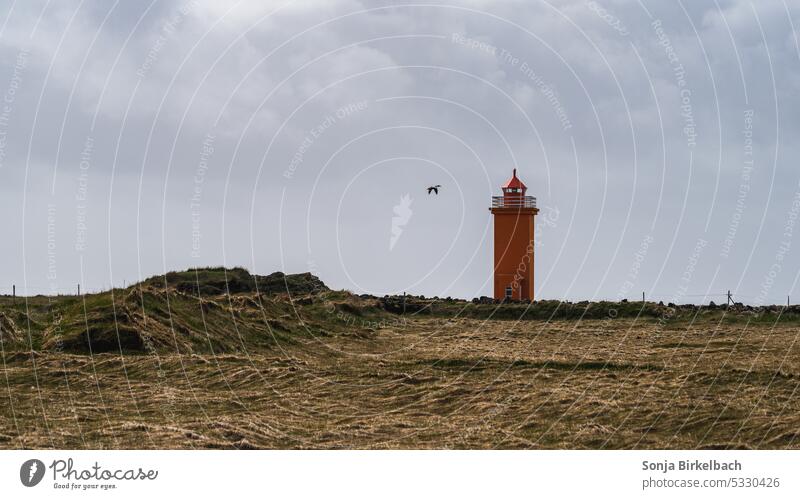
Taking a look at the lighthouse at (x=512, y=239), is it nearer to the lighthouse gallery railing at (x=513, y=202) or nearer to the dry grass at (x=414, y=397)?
the lighthouse gallery railing at (x=513, y=202)

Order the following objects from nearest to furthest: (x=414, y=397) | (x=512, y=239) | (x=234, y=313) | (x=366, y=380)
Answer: (x=414, y=397), (x=366, y=380), (x=234, y=313), (x=512, y=239)

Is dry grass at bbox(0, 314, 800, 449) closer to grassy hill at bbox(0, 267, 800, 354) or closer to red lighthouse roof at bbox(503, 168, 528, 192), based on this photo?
grassy hill at bbox(0, 267, 800, 354)

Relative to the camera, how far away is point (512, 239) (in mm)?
48312

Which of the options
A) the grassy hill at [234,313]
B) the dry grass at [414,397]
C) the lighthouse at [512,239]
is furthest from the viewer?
the lighthouse at [512,239]

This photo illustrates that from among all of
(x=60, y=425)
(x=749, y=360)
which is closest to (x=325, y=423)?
(x=60, y=425)

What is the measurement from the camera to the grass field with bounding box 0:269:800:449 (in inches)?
640

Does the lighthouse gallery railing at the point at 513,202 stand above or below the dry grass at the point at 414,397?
above

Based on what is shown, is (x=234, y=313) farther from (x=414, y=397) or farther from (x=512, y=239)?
(x=512, y=239)

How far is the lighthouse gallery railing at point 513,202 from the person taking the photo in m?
48.3

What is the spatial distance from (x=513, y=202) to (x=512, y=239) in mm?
1981

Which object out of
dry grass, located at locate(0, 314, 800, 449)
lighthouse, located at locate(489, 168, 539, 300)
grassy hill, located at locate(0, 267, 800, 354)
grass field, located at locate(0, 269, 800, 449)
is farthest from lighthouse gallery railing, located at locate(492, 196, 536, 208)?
dry grass, located at locate(0, 314, 800, 449)

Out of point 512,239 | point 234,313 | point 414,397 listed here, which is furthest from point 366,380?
point 512,239

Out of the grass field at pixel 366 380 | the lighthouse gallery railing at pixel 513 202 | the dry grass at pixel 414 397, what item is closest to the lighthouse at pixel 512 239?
the lighthouse gallery railing at pixel 513 202

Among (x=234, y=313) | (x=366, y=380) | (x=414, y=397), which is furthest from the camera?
(x=234, y=313)
